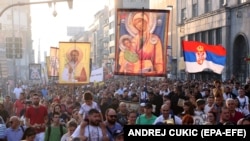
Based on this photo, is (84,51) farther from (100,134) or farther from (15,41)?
(100,134)

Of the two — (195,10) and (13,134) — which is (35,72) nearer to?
(195,10)

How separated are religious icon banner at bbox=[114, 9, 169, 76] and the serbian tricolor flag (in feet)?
15.5

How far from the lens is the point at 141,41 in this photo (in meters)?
11.7

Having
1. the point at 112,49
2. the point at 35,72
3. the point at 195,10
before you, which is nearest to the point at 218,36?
the point at 195,10

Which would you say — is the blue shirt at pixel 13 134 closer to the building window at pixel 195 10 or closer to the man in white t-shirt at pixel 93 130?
the man in white t-shirt at pixel 93 130

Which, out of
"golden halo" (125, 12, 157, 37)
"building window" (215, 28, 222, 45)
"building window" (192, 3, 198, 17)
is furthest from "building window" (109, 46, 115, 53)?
"golden halo" (125, 12, 157, 37)

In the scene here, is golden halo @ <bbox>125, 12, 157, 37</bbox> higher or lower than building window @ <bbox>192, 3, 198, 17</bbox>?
lower

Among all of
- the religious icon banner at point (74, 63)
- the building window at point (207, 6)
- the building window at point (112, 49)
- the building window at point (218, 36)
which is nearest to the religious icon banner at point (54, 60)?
the religious icon banner at point (74, 63)

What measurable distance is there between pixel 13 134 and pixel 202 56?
31.3 ft

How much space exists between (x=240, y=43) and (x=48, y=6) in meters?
20.9

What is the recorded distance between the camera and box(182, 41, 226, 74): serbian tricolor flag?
1689 cm

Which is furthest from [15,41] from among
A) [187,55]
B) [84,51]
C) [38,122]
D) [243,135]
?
[243,135]

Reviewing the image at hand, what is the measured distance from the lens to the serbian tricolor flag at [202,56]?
1689 cm

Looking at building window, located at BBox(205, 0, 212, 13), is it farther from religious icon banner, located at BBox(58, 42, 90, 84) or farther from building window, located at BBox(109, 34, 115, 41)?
building window, located at BBox(109, 34, 115, 41)
